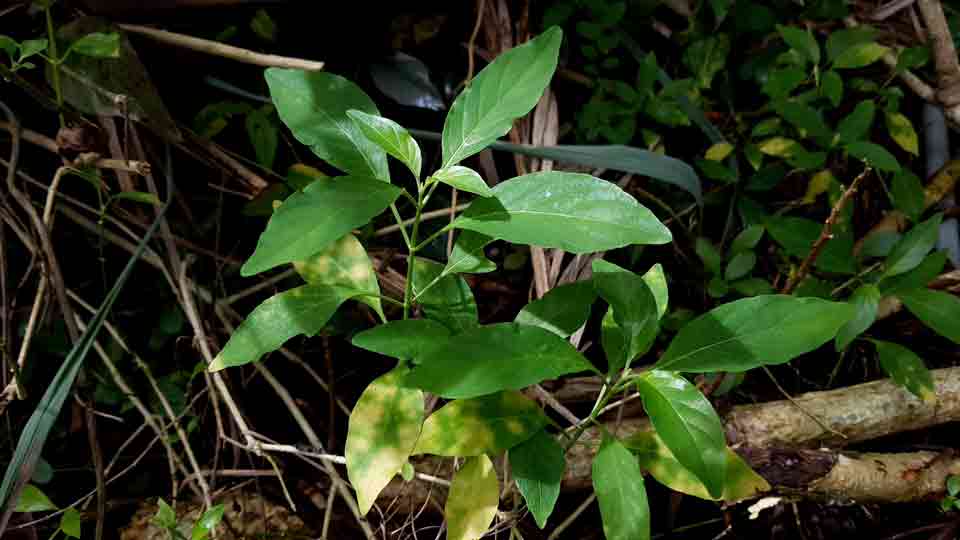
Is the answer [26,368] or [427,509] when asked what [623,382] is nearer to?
[427,509]

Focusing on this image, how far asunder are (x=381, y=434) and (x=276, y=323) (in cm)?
21

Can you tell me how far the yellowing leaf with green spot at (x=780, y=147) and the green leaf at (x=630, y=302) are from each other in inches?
37.9

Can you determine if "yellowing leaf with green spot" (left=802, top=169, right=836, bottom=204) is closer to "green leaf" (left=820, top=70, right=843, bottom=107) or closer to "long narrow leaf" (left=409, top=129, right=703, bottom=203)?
"green leaf" (left=820, top=70, right=843, bottom=107)

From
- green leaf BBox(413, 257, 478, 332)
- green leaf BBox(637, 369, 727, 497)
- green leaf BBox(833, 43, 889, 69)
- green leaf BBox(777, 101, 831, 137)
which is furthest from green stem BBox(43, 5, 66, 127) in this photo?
green leaf BBox(833, 43, 889, 69)

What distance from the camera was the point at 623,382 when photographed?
3.44 ft

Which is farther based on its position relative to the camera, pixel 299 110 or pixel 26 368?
pixel 26 368

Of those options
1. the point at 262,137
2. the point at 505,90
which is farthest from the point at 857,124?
the point at 262,137

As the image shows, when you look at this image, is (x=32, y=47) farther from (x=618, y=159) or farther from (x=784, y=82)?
(x=784, y=82)

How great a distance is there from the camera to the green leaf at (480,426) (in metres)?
1.04

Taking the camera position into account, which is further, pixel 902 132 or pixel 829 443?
pixel 902 132

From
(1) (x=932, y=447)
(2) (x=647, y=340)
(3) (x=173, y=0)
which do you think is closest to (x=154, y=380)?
(3) (x=173, y=0)

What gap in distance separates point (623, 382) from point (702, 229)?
91 centimetres

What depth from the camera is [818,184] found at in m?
1.78

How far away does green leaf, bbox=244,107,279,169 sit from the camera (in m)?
1.59
